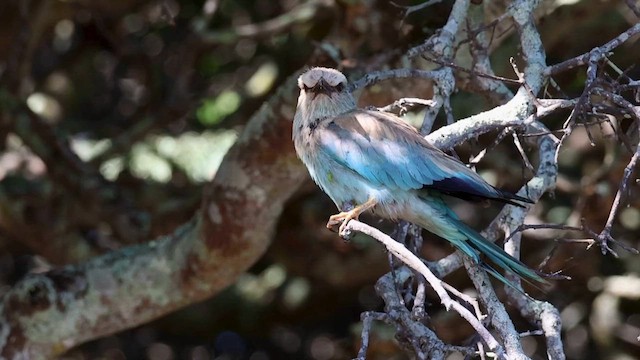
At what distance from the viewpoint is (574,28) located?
220 inches

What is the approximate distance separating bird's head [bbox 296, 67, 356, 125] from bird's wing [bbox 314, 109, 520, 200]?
0.06m

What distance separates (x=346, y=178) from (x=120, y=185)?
2.69m

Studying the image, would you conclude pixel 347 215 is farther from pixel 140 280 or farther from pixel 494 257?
pixel 140 280

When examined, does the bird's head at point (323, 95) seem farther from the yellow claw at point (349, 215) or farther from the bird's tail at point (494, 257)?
the bird's tail at point (494, 257)

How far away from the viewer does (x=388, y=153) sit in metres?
3.71

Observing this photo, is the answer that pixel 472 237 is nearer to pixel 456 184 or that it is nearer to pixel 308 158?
pixel 456 184

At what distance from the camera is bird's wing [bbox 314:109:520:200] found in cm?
350

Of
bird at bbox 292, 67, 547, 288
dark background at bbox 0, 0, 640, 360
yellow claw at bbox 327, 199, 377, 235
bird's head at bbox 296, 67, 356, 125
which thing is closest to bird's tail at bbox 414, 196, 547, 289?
bird at bbox 292, 67, 547, 288

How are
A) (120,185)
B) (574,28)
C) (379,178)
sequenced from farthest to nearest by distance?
(120,185) → (574,28) → (379,178)

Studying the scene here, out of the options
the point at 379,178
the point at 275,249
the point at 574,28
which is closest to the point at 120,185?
the point at 275,249

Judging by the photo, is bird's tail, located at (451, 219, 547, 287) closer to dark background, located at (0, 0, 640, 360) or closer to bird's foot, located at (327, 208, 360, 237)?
bird's foot, located at (327, 208, 360, 237)

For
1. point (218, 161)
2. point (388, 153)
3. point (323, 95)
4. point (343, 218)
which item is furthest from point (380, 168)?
point (218, 161)

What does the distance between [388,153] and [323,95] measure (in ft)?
1.18

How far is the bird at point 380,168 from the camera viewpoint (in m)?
3.43
